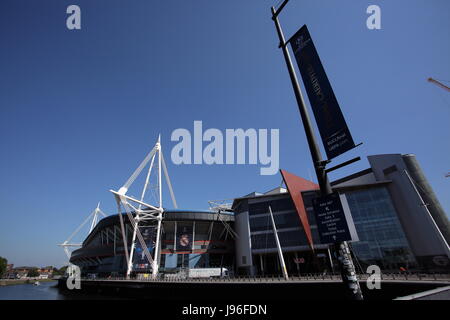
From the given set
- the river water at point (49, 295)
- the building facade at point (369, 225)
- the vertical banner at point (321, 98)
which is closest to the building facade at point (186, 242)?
the river water at point (49, 295)

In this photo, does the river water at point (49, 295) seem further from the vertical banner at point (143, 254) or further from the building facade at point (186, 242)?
the building facade at point (186, 242)

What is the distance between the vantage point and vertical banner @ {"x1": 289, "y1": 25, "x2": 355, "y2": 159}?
6855mm

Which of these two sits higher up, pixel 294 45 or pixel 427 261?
pixel 294 45

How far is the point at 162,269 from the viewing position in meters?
57.8

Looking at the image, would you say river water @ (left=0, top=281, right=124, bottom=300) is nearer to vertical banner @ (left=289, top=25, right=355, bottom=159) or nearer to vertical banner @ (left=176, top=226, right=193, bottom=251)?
vertical banner @ (left=176, top=226, right=193, bottom=251)

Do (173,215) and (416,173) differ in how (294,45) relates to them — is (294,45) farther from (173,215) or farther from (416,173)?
(173,215)

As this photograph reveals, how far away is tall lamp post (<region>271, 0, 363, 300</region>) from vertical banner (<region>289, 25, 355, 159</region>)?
25.3 inches

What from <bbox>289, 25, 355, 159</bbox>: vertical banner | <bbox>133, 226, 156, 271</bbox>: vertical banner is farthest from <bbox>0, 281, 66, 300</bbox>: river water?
<bbox>289, 25, 355, 159</bbox>: vertical banner

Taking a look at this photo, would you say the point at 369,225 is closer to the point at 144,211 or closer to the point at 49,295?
the point at 144,211

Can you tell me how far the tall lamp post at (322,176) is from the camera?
529cm

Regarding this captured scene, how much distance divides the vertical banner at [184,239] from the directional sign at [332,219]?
2464 inches

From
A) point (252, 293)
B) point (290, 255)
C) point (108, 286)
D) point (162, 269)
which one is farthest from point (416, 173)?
Answer: point (108, 286)

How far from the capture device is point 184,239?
2502 inches
